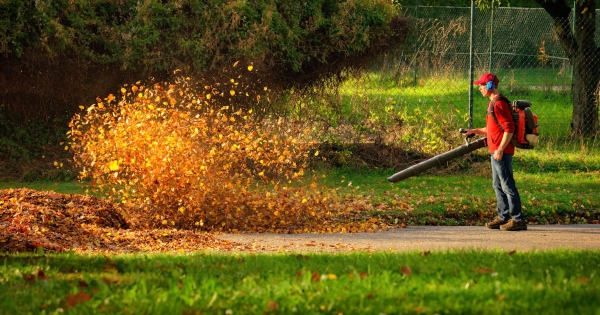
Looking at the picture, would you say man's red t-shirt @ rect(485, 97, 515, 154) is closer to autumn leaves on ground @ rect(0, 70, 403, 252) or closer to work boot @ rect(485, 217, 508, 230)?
work boot @ rect(485, 217, 508, 230)

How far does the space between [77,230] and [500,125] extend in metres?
4.61

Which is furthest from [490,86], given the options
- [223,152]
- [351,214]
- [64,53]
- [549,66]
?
[549,66]

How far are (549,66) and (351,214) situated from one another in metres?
23.7

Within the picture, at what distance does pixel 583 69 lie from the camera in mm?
17625

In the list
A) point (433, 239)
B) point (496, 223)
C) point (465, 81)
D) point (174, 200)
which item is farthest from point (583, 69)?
point (174, 200)

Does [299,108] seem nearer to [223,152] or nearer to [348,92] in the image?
[348,92]

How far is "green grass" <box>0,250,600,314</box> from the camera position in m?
5.29

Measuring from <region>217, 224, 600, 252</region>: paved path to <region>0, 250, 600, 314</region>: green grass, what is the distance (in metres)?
1.50

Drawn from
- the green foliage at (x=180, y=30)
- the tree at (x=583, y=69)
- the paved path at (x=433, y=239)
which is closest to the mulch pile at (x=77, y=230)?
the paved path at (x=433, y=239)

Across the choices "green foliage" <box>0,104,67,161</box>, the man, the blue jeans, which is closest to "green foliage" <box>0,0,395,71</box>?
"green foliage" <box>0,104,67,161</box>

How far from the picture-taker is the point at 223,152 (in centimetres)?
1068

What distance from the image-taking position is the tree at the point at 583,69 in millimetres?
17469

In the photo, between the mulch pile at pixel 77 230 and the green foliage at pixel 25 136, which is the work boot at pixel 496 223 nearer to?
the mulch pile at pixel 77 230

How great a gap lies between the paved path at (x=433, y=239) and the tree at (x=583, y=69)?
7.61 metres
